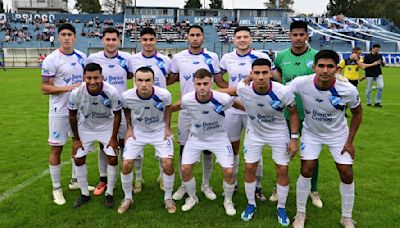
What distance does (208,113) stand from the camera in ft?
15.8

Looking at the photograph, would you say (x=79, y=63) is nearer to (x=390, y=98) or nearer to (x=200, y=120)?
(x=200, y=120)

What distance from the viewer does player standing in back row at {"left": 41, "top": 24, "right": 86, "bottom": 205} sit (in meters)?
5.00

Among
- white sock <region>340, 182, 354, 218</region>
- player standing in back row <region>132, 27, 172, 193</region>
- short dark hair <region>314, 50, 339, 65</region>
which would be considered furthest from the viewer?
player standing in back row <region>132, 27, 172, 193</region>

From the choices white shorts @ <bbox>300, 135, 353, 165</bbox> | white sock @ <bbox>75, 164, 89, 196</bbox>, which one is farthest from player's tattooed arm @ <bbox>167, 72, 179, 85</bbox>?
white shorts @ <bbox>300, 135, 353, 165</bbox>

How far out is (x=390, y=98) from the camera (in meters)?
14.8

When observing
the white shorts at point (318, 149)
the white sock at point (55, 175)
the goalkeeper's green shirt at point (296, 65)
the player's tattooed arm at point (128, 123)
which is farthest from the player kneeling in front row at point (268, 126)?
the white sock at point (55, 175)

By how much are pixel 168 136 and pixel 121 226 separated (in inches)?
50.7

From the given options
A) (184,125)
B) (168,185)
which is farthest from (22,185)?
(184,125)

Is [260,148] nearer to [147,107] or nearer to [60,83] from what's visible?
[147,107]

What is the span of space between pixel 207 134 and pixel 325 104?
1.54 meters

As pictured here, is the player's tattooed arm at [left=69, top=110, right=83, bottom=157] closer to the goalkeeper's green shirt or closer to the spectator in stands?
the goalkeeper's green shirt

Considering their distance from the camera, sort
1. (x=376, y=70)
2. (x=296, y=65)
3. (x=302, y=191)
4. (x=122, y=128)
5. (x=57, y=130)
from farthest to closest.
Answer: (x=376, y=70) < (x=122, y=128) < (x=57, y=130) < (x=296, y=65) < (x=302, y=191)

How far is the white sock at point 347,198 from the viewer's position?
423 centimetres

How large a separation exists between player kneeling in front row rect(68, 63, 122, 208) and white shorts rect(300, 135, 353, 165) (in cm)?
238
